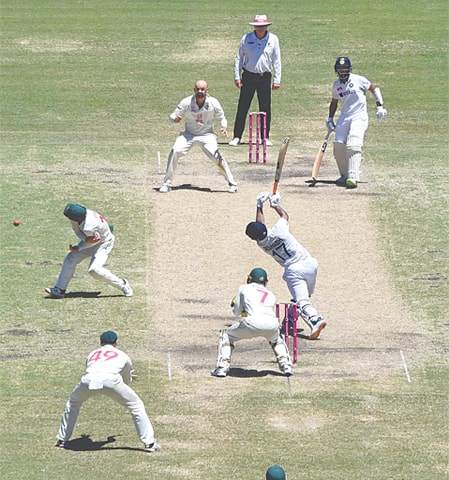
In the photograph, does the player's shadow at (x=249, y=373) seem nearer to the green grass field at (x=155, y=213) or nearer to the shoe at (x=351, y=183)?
the green grass field at (x=155, y=213)

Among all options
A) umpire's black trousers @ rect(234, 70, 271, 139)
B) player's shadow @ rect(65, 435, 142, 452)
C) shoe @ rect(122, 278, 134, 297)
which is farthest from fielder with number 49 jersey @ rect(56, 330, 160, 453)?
umpire's black trousers @ rect(234, 70, 271, 139)

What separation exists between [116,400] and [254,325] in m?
2.64

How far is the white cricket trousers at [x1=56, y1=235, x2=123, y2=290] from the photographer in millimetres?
21533

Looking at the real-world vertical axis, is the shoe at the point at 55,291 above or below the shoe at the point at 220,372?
below

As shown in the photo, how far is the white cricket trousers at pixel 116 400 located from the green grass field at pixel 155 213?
12.4 inches

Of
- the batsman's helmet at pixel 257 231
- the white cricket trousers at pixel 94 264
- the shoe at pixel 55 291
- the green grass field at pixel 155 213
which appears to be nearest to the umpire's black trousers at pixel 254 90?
the green grass field at pixel 155 213

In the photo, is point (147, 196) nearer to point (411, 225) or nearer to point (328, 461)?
point (411, 225)

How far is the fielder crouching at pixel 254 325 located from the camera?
1872cm

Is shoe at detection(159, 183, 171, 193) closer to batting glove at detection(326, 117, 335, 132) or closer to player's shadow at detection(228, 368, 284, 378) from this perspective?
batting glove at detection(326, 117, 335, 132)

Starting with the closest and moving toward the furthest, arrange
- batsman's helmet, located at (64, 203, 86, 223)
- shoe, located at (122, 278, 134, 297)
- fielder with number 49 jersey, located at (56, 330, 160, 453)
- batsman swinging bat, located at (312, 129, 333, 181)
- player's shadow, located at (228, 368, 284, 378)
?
fielder with number 49 jersey, located at (56, 330, 160, 453), player's shadow, located at (228, 368, 284, 378), batsman's helmet, located at (64, 203, 86, 223), shoe, located at (122, 278, 134, 297), batsman swinging bat, located at (312, 129, 333, 181)

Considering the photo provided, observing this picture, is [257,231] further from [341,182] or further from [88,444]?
[341,182]

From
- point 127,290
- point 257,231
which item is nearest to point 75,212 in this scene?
point 127,290

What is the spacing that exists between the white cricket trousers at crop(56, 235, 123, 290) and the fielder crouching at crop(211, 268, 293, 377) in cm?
293

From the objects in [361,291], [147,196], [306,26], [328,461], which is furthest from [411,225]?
[306,26]
